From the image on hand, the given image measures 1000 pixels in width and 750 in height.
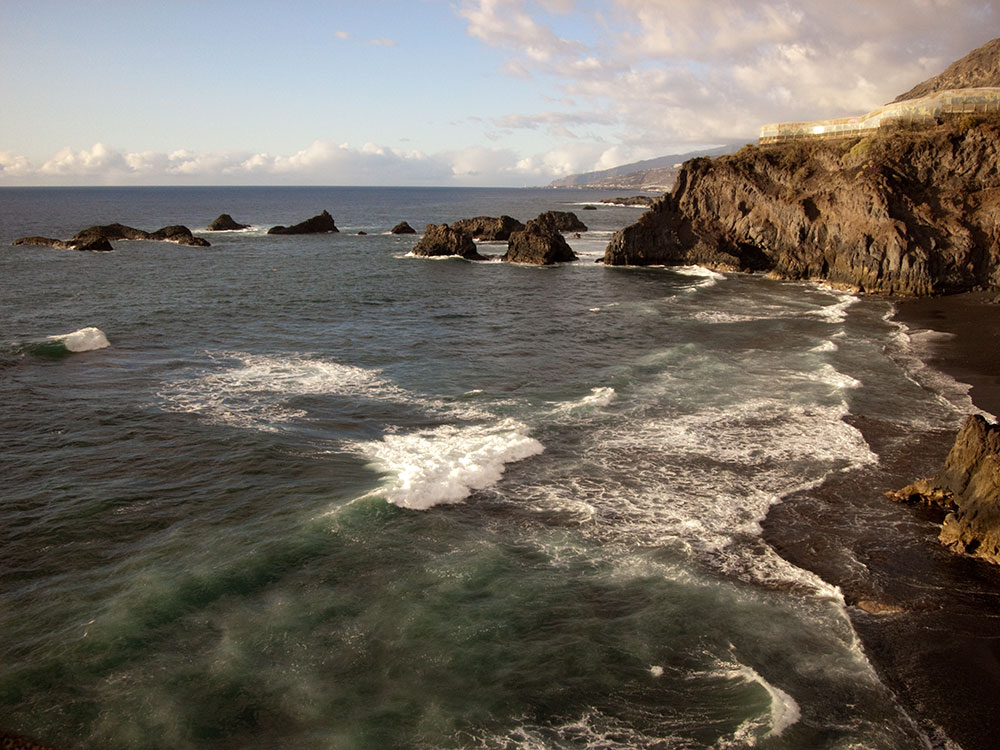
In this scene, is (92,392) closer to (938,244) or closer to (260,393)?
(260,393)

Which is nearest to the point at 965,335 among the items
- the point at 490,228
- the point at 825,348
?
the point at 825,348

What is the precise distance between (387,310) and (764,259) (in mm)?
37845

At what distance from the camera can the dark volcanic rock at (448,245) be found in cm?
7962

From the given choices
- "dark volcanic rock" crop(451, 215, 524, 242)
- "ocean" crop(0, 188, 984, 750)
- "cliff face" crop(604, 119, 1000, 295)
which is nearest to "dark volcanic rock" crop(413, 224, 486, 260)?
"dark volcanic rock" crop(451, 215, 524, 242)

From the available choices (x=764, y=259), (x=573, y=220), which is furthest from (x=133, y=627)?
(x=573, y=220)

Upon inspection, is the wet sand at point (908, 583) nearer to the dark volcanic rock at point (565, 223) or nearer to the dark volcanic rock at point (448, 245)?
the dark volcanic rock at point (448, 245)

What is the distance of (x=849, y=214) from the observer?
178ft

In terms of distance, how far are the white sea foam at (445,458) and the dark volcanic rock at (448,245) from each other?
184ft

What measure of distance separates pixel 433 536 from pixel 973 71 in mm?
135266

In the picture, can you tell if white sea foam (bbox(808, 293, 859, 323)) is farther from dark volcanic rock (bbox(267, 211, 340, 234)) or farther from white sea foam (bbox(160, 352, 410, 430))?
dark volcanic rock (bbox(267, 211, 340, 234))

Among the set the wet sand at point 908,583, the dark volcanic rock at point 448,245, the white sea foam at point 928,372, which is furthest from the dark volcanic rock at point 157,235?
the wet sand at point 908,583

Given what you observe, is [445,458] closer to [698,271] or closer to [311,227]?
[698,271]

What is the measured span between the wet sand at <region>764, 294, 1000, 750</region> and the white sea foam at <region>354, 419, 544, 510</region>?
8510 millimetres

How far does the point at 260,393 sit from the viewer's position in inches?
1144
